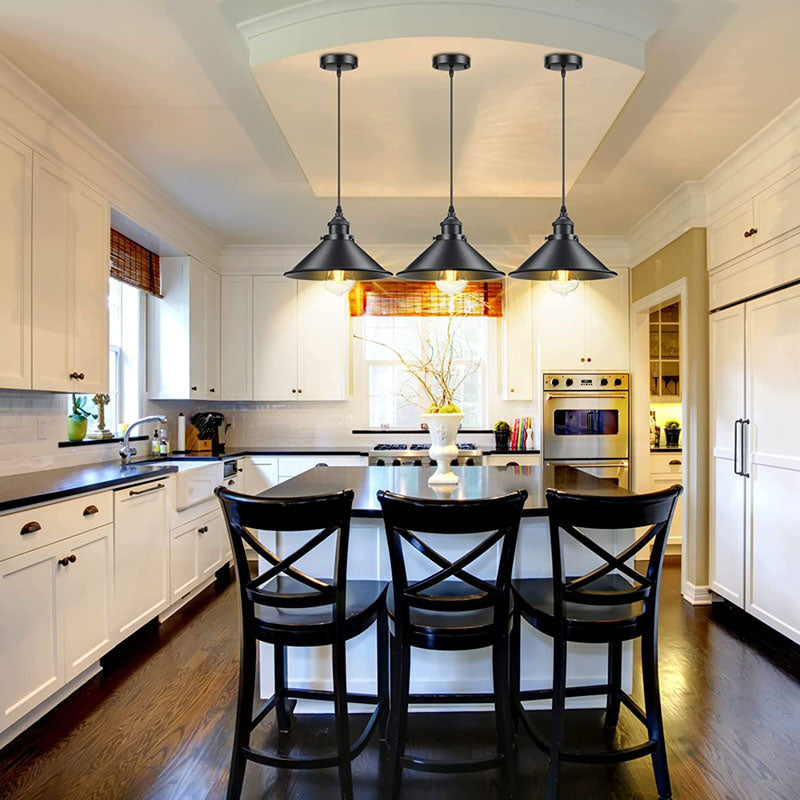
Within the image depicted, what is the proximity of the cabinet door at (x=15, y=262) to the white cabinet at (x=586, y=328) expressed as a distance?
3.72m

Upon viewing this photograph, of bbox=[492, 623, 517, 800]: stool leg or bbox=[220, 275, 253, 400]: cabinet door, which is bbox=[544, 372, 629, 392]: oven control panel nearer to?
bbox=[220, 275, 253, 400]: cabinet door

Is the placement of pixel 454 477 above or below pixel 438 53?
below

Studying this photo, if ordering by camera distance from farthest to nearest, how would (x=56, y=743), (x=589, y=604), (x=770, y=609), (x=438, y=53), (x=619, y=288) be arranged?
(x=619, y=288), (x=770, y=609), (x=56, y=743), (x=438, y=53), (x=589, y=604)

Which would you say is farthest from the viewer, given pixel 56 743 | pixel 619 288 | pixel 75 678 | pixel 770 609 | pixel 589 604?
pixel 619 288

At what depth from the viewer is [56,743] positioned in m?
2.23

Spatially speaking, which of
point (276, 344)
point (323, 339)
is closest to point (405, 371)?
point (323, 339)

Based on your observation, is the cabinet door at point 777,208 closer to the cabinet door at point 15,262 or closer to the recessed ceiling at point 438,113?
the recessed ceiling at point 438,113

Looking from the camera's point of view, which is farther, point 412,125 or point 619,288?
point 619,288

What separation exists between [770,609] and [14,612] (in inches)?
139

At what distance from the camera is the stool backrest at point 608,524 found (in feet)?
5.85

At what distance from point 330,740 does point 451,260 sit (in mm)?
1933

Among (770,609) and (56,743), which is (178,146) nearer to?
(56,743)

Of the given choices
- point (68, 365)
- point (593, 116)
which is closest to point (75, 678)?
point (68, 365)

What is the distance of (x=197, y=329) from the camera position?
4.78m
